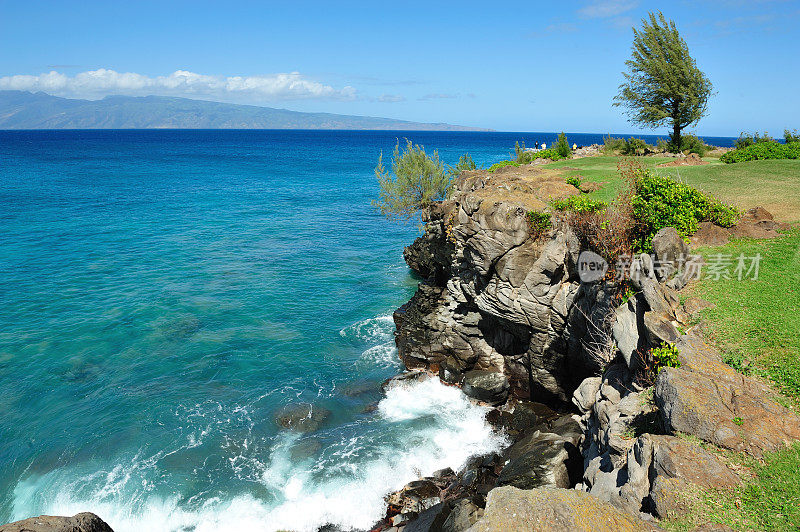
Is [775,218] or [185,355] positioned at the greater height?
[775,218]

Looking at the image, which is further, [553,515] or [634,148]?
[634,148]

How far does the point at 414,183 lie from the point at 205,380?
26.6 meters

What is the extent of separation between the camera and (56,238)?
4784 cm

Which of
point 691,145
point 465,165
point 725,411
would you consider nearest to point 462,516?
point 725,411

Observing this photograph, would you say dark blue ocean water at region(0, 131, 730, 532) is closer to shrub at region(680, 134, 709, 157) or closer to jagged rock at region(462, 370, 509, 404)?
jagged rock at region(462, 370, 509, 404)

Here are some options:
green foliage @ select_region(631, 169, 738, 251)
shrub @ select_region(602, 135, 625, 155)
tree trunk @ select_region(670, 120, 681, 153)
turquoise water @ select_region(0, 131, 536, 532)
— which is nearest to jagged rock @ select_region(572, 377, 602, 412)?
turquoise water @ select_region(0, 131, 536, 532)

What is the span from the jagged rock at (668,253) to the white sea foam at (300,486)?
32.4 feet

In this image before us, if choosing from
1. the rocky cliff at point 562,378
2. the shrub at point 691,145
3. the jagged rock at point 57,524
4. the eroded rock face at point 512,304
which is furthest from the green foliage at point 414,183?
the jagged rock at point 57,524

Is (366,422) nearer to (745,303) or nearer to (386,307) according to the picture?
(386,307)

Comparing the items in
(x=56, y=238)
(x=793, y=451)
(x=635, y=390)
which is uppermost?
(x=793, y=451)

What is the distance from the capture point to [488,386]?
23.0m

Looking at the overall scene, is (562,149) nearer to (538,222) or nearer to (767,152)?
(767,152)

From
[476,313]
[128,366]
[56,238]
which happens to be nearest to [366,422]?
[476,313]

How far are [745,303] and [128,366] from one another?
95.7 feet
